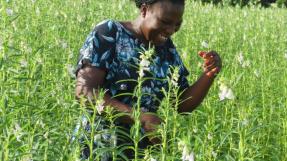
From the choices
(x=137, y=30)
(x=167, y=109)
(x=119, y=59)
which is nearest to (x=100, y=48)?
(x=119, y=59)

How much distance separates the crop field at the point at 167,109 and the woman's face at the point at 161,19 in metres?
0.38

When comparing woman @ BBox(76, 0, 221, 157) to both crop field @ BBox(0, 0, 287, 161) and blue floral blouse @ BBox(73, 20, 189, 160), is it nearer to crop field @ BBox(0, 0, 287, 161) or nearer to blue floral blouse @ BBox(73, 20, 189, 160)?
blue floral blouse @ BBox(73, 20, 189, 160)

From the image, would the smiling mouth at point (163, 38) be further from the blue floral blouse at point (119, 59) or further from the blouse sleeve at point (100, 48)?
the blouse sleeve at point (100, 48)

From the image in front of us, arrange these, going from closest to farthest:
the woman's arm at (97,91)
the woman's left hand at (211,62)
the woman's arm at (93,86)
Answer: the woman's arm at (97,91) → the woman's arm at (93,86) → the woman's left hand at (211,62)

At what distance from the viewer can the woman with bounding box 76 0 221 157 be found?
101 inches

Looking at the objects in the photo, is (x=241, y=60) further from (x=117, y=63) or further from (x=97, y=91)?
(x=97, y=91)

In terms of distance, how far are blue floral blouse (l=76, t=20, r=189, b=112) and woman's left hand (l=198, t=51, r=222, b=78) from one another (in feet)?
0.68

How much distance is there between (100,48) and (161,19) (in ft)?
1.01

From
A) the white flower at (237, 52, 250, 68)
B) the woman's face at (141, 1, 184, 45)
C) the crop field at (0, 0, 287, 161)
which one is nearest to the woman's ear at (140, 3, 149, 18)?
the woman's face at (141, 1, 184, 45)

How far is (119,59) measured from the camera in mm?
2695

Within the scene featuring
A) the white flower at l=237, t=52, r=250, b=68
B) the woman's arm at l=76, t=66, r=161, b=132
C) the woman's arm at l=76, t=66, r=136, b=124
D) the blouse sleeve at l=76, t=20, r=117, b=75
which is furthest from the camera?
the white flower at l=237, t=52, r=250, b=68

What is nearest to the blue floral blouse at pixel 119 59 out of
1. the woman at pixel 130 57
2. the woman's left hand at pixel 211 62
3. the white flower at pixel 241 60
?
the woman at pixel 130 57

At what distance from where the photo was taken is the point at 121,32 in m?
2.71

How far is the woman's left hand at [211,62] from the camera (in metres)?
2.69
